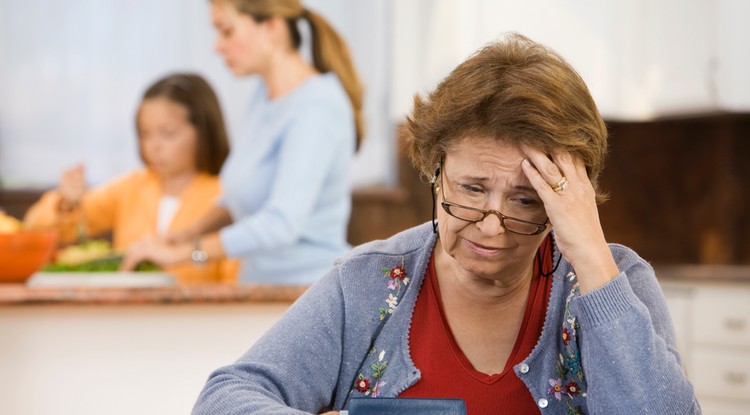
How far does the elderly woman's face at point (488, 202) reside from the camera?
4.32 feet

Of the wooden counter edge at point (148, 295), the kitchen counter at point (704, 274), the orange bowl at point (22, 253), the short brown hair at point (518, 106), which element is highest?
the short brown hair at point (518, 106)

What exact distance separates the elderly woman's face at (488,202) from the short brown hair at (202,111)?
Answer: 2.59 meters

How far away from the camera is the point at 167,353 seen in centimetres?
237

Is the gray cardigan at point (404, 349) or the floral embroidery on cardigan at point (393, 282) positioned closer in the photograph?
the gray cardigan at point (404, 349)

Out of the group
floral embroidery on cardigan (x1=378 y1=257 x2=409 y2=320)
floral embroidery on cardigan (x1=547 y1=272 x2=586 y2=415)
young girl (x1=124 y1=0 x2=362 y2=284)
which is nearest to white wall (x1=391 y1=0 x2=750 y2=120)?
young girl (x1=124 y1=0 x2=362 y2=284)

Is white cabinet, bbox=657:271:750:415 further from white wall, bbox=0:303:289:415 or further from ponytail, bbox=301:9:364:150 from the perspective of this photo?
white wall, bbox=0:303:289:415

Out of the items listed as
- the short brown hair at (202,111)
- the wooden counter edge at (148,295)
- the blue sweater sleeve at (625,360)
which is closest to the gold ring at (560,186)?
the blue sweater sleeve at (625,360)

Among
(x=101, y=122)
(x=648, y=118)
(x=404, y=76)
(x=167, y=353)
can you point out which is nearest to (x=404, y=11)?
(x=404, y=76)

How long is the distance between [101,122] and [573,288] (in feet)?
10.7

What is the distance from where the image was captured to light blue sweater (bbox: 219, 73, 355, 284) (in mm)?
3002

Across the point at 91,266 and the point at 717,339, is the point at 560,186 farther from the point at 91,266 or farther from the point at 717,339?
the point at 717,339

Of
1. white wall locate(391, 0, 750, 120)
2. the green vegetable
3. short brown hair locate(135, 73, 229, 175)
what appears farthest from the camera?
white wall locate(391, 0, 750, 120)

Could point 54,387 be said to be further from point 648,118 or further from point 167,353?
point 648,118

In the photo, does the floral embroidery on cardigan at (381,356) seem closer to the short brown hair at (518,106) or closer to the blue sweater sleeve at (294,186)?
the short brown hair at (518,106)
